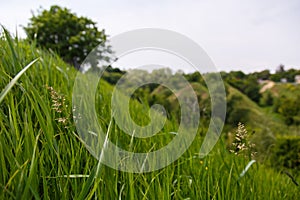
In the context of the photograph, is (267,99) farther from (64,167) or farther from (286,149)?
(64,167)

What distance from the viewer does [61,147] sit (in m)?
0.82

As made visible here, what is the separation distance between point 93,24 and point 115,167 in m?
11.2

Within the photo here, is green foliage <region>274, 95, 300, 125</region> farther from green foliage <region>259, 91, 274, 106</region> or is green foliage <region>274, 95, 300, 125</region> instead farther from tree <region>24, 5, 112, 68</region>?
tree <region>24, 5, 112, 68</region>

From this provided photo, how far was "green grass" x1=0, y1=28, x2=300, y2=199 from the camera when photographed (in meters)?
0.62

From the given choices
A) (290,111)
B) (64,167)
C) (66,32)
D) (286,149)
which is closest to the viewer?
(64,167)

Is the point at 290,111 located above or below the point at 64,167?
below

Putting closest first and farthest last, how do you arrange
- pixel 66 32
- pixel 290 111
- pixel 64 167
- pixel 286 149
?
pixel 64 167
pixel 286 149
pixel 290 111
pixel 66 32

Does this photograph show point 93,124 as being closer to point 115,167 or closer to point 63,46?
point 115,167

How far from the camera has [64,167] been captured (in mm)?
662

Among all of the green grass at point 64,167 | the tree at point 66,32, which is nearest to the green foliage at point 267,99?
the tree at point 66,32

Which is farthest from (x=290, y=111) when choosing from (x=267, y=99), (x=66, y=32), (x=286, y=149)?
(x=66, y=32)

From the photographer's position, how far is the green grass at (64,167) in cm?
62

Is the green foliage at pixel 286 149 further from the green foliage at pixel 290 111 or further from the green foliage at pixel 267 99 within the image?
the green foliage at pixel 267 99

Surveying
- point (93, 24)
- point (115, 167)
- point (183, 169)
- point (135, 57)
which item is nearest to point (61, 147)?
point (115, 167)
